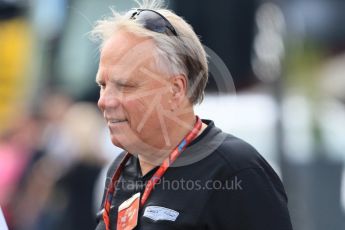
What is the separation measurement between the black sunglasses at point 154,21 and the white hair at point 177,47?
0.02m

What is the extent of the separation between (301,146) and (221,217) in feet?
16.7

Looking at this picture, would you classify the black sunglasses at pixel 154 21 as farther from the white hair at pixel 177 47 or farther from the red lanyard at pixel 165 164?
the red lanyard at pixel 165 164

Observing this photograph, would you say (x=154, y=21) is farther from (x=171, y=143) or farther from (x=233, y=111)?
(x=233, y=111)

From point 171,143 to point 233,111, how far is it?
4.41m

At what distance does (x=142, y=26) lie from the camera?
324 centimetres

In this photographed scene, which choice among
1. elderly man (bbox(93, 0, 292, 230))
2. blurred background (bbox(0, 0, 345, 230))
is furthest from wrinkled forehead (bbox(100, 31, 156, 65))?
blurred background (bbox(0, 0, 345, 230))

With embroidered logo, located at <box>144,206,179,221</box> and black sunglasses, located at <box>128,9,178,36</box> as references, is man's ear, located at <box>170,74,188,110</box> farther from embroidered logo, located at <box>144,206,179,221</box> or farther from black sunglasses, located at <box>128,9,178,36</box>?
embroidered logo, located at <box>144,206,179,221</box>

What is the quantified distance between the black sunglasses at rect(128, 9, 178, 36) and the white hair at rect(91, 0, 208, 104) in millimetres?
18

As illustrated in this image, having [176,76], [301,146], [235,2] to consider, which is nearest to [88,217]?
[301,146]

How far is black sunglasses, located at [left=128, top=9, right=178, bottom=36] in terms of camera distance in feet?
10.6

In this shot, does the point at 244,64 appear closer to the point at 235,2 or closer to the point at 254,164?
the point at 235,2

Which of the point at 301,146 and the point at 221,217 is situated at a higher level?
the point at 221,217

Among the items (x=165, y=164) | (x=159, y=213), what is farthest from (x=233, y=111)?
(x=159, y=213)

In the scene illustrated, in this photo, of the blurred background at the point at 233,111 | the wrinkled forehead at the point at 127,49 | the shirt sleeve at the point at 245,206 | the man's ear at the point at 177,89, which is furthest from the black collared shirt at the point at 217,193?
the blurred background at the point at 233,111
